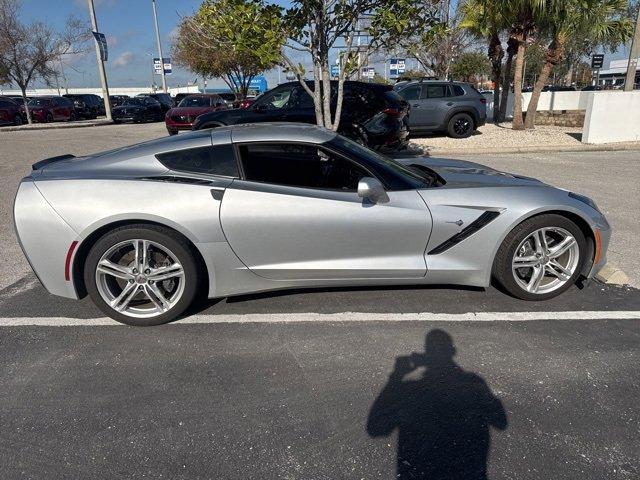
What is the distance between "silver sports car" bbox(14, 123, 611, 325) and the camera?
315cm

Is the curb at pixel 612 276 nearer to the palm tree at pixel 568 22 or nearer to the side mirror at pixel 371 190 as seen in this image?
the side mirror at pixel 371 190

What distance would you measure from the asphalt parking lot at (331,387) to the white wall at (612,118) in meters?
10.7

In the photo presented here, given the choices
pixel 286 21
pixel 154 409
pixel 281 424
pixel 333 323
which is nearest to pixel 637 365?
pixel 333 323

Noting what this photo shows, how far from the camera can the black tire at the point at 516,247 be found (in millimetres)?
3414

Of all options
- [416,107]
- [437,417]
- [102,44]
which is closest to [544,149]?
[416,107]

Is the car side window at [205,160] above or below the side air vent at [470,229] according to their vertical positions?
above

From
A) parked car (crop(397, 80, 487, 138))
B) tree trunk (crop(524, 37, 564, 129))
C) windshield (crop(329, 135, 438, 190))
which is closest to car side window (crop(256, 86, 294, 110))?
parked car (crop(397, 80, 487, 138))

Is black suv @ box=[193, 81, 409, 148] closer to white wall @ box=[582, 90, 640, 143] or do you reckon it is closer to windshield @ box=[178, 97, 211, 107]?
white wall @ box=[582, 90, 640, 143]

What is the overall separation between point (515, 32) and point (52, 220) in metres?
15.3

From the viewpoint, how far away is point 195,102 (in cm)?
1909

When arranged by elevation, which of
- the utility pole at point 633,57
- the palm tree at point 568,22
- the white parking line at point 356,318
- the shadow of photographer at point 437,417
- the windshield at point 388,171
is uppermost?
the palm tree at point 568,22

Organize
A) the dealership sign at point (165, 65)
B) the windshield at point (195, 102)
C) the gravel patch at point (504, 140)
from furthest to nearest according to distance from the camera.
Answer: the dealership sign at point (165, 65) < the windshield at point (195, 102) < the gravel patch at point (504, 140)

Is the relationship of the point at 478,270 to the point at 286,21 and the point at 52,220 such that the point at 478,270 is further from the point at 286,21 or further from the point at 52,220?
the point at 286,21

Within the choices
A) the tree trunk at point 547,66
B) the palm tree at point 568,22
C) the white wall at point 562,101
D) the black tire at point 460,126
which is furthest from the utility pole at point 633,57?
the white wall at point 562,101
